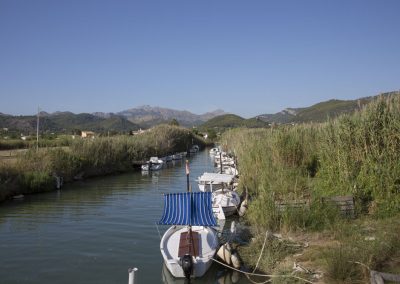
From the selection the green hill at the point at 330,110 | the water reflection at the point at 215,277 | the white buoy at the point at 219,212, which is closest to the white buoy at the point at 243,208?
the white buoy at the point at 219,212

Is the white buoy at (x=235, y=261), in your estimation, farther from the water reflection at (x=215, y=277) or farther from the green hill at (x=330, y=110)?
the green hill at (x=330, y=110)

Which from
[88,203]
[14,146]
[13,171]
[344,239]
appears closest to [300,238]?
[344,239]

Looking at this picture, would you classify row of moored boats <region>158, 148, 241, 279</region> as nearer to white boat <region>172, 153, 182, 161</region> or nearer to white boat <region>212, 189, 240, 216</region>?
white boat <region>212, 189, 240, 216</region>

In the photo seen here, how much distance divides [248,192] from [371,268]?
1161 centimetres

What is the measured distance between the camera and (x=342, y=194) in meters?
15.0

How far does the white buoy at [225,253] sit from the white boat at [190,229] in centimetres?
24

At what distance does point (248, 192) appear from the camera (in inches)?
812

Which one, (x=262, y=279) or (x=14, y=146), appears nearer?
(x=262, y=279)

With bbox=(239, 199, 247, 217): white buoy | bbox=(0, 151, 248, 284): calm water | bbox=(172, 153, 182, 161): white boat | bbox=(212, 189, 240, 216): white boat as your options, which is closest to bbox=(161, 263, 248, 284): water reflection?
bbox=(0, 151, 248, 284): calm water

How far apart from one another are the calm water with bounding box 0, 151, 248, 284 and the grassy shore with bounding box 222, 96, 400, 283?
2677 mm

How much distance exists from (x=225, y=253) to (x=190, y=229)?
1.32 m

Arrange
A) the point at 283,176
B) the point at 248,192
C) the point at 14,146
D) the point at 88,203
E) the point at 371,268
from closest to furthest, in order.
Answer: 1. the point at 371,268
2. the point at 283,176
3. the point at 248,192
4. the point at 88,203
5. the point at 14,146

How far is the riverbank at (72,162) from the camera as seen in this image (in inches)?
1054

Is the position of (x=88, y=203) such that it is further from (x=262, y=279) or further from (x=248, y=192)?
(x=262, y=279)
